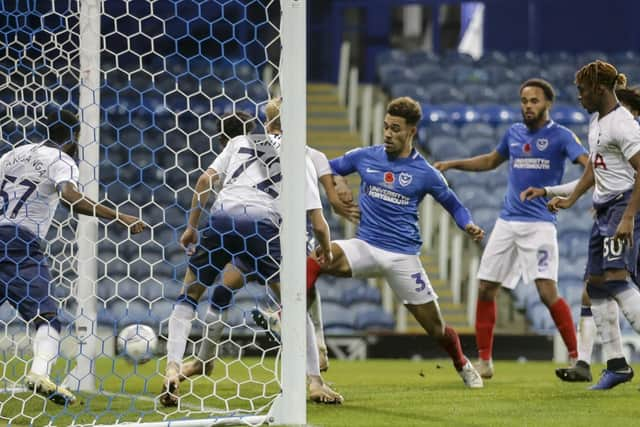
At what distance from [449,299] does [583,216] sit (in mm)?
1987

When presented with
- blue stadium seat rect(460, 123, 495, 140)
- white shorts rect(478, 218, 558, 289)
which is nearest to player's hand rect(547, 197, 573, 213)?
white shorts rect(478, 218, 558, 289)

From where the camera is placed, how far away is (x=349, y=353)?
1132cm

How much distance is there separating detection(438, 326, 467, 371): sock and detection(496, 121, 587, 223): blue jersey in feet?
4.48

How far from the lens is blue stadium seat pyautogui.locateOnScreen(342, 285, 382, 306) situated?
12820 millimetres

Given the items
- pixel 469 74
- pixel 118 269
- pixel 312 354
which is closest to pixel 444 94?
pixel 469 74

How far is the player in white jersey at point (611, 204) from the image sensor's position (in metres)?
6.44

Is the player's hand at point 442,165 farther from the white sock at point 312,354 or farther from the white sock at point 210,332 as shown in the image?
the white sock at point 312,354

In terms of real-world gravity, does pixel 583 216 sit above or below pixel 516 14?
below

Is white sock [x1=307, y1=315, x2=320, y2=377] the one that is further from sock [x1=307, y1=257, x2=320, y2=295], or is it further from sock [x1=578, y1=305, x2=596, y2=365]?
sock [x1=578, y1=305, x2=596, y2=365]

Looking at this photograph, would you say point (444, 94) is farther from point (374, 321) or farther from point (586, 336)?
point (586, 336)

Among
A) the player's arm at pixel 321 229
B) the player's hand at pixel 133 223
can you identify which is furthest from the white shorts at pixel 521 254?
the player's hand at pixel 133 223

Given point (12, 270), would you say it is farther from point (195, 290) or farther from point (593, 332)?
point (593, 332)

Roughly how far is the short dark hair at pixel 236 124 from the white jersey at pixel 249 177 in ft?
0.24

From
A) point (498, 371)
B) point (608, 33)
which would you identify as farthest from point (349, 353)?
point (608, 33)
